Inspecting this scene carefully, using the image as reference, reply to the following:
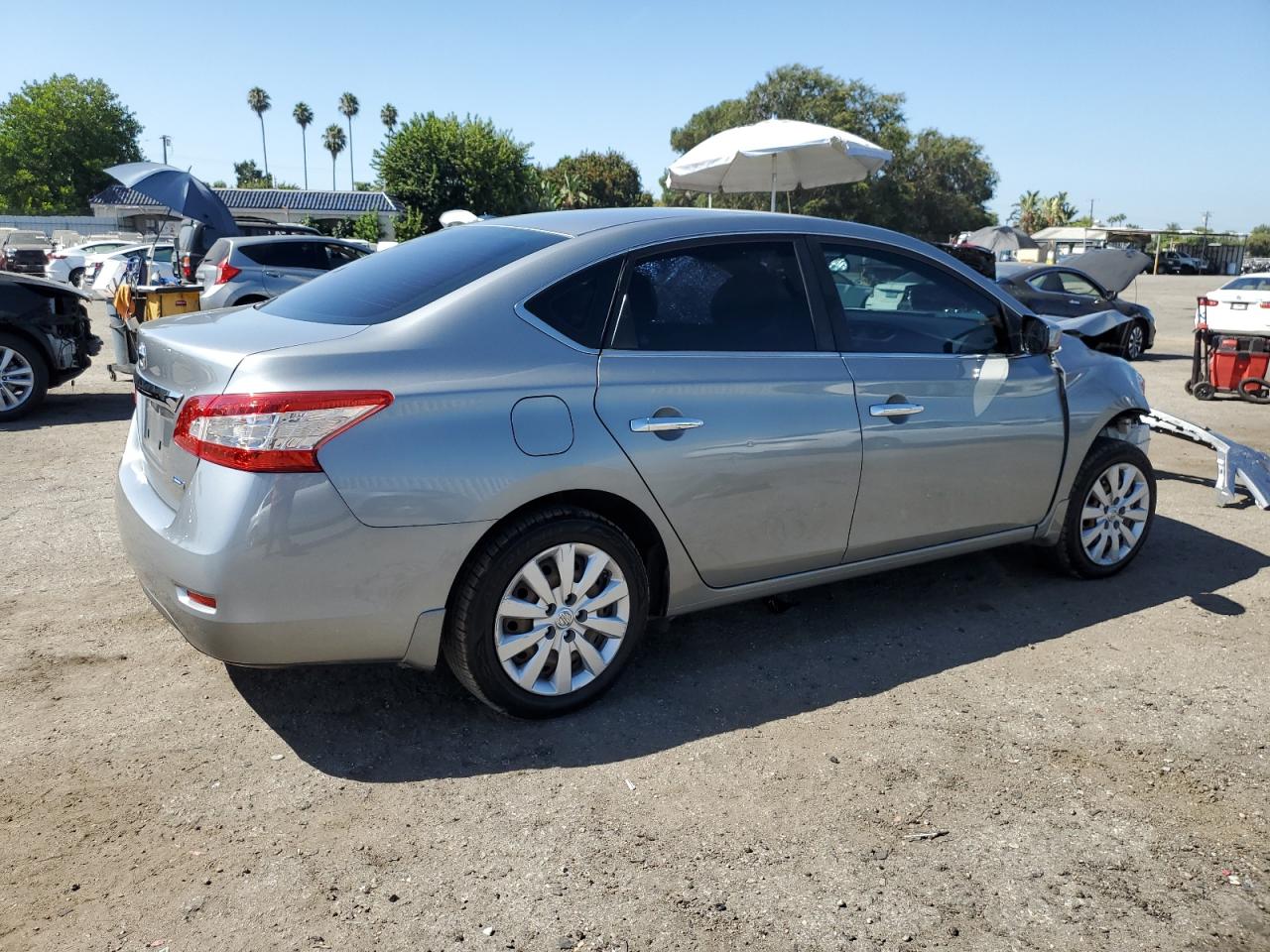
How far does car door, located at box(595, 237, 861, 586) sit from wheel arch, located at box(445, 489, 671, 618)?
104 millimetres

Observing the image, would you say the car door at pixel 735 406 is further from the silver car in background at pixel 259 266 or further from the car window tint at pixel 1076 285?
the car window tint at pixel 1076 285

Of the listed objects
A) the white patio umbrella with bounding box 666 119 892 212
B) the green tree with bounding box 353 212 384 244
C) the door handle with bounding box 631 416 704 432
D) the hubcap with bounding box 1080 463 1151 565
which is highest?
the green tree with bounding box 353 212 384 244

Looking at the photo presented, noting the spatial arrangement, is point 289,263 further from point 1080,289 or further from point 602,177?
point 602,177

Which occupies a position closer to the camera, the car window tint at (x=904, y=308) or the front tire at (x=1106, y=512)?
the car window tint at (x=904, y=308)

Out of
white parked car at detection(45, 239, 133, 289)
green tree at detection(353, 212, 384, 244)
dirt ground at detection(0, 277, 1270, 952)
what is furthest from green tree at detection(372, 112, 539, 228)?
dirt ground at detection(0, 277, 1270, 952)

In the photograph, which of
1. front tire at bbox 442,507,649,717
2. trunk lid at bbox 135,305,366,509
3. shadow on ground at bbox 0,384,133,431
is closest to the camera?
trunk lid at bbox 135,305,366,509

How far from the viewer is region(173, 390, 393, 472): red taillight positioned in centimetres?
287

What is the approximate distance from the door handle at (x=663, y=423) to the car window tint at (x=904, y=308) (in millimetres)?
849

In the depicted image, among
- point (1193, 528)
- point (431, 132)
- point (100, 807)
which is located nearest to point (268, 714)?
point (100, 807)

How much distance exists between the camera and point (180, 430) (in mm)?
3059

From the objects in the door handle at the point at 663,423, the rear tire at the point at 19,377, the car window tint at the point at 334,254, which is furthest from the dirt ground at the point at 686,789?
the car window tint at the point at 334,254

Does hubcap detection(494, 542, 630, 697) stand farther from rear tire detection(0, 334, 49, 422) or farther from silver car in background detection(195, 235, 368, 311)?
silver car in background detection(195, 235, 368, 311)

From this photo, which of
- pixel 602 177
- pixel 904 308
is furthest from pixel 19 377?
pixel 602 177

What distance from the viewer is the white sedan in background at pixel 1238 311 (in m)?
12.1
